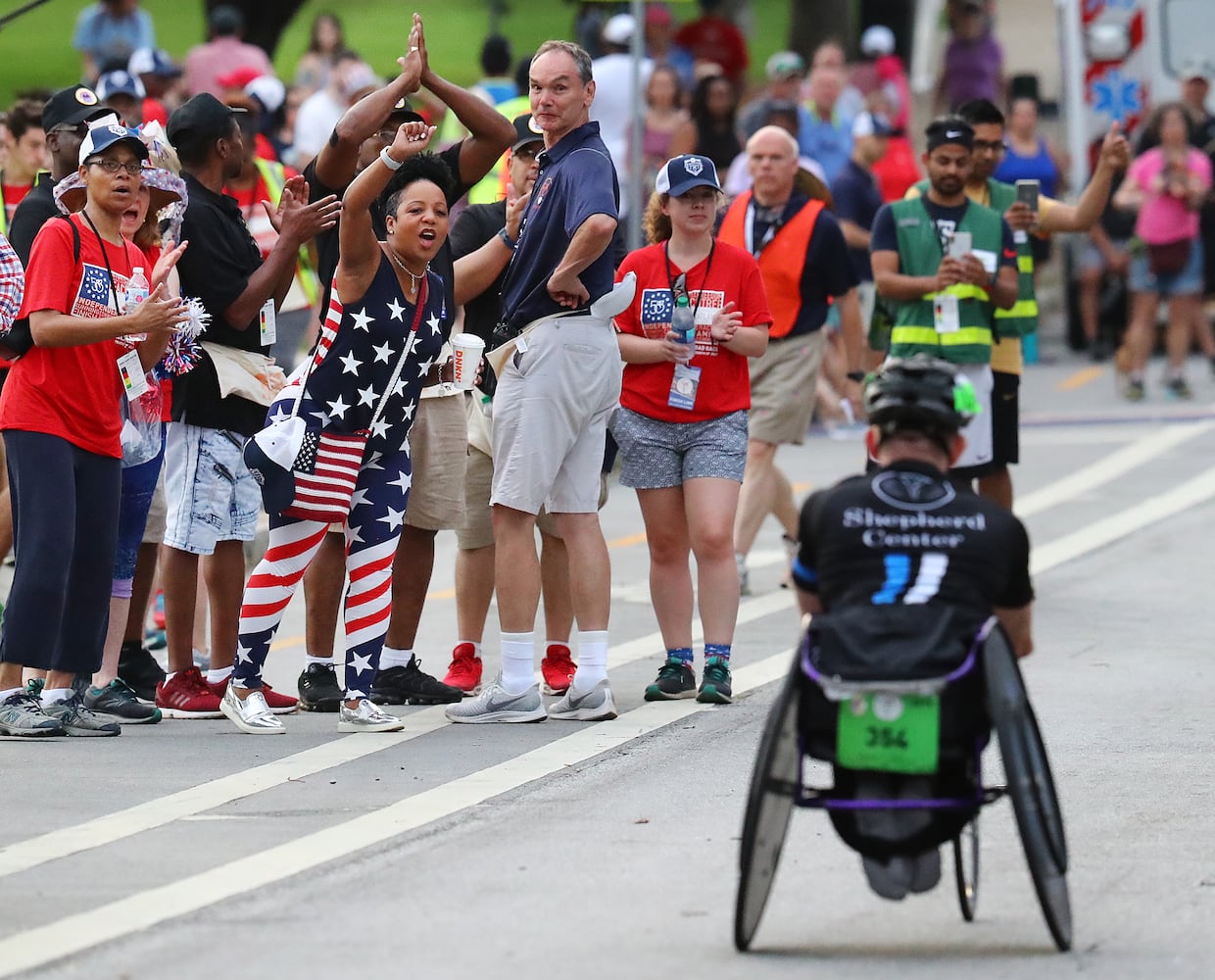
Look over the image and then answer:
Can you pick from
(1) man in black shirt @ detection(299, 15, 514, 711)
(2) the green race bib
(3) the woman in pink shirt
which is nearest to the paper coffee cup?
(1) man in black shirt @ detection(299, 15, 514, 711)

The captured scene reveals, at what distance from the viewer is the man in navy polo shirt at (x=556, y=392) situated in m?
8.70

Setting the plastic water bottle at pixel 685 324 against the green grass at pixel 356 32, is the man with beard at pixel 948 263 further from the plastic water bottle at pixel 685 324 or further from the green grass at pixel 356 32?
the green grass at pixel 356 32

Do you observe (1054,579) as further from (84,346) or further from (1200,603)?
(84,346)

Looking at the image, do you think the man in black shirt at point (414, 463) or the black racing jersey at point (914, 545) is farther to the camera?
the man in black shirt at point (414, 463)

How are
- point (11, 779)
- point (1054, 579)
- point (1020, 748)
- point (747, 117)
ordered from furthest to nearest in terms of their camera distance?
point (747, 117) → point (1054, 579) → point (11, 779) → point (1020, 748)

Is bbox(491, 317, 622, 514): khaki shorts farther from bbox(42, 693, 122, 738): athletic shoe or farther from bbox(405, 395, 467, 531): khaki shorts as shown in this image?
bbox(42, 693, 122, 738): athletic shoe

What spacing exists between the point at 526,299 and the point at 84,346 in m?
1.54

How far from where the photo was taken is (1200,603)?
38.4 feet

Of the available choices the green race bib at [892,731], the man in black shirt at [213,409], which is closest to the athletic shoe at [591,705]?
the man in black shirt at [213,409]

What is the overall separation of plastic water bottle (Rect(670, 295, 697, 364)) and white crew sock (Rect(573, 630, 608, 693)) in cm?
112

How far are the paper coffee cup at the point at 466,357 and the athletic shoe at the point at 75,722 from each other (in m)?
1.71

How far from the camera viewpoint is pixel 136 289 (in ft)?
27.6

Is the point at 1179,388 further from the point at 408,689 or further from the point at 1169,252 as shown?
the point at 408,689

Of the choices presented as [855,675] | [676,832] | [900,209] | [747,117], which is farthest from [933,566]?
[747,117]
